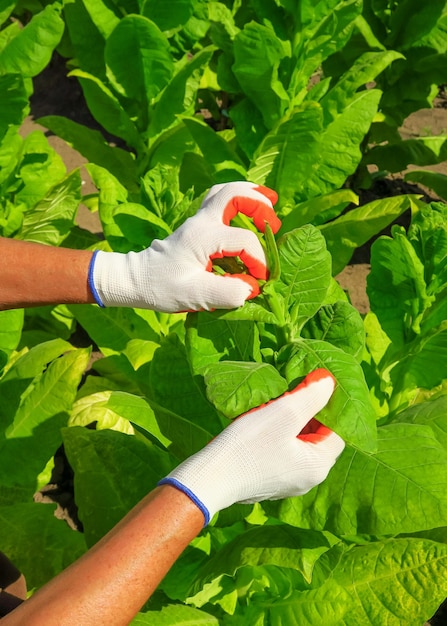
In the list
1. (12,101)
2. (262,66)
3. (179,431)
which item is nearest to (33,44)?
(12,101)

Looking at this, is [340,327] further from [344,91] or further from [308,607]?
[344,91]

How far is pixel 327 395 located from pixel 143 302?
0.60 meters

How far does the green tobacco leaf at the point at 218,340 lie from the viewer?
1449 millimetres

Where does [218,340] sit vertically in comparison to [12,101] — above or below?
below

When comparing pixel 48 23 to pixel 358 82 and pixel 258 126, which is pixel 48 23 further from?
pixel 358 82

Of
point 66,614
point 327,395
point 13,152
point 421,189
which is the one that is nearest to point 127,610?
point 66,614

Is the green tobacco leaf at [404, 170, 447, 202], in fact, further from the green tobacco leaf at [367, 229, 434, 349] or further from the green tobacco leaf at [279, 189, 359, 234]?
the green tobacco leaf at [367, 229, 434, 349]

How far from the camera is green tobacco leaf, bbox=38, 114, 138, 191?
2.85m

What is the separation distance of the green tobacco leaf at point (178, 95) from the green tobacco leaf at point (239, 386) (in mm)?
1640

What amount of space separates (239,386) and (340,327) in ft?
0.99

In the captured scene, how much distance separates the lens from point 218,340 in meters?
1.49

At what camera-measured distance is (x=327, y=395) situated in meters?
1.22

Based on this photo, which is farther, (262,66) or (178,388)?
(262,66)

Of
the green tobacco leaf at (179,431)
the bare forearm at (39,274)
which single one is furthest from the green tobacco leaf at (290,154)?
the green tobacco leaf at (179,431)
